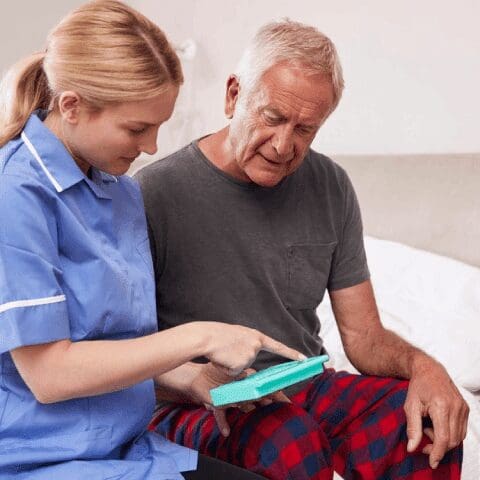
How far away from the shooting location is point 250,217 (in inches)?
54.6

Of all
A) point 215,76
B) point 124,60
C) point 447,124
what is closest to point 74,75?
point 124,60

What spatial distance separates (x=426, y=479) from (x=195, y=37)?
6.73 ft

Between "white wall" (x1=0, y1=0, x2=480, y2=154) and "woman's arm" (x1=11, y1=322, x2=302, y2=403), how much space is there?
4.41 ft

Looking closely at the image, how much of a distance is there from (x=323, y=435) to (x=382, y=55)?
1.37m

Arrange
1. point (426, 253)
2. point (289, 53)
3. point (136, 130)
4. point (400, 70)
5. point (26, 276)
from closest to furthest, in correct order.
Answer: point (26, 276) → point (136, 130) → point (289, 53) → point (426, 253) → point (400, 70)

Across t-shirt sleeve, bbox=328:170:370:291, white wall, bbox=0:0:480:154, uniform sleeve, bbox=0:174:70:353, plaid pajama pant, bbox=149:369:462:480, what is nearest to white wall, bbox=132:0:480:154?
white wall, bbox=0:0:480:154

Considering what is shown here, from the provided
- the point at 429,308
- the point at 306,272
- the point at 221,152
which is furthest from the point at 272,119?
the point at 429,308

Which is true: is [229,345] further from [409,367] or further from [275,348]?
[409,367]

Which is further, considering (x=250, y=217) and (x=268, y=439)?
(x=250, y=217)

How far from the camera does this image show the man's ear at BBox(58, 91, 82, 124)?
991 millimetres

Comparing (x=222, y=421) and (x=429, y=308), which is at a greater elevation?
(x=222, y=421)

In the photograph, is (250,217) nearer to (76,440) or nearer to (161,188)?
(161,188)

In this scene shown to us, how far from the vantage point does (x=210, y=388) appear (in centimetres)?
116

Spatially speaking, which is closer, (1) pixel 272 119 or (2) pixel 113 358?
(2) pixel 113 358
